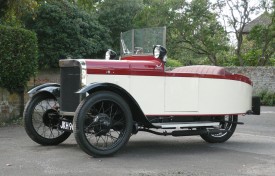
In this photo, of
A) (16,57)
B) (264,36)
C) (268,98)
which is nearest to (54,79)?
(264,36)

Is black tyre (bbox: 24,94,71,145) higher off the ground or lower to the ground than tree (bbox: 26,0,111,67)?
lower

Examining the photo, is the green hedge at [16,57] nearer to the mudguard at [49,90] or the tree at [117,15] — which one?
the mudguard at [49,90]

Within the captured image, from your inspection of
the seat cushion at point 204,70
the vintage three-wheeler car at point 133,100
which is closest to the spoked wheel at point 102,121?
the vintage three-wheeler car at point 133,100

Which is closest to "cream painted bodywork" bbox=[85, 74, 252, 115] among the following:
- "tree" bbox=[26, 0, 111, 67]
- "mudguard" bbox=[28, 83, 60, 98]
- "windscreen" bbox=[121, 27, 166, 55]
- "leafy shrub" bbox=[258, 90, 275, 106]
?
"windscreen" bbox=[121, 27, 166, 55]

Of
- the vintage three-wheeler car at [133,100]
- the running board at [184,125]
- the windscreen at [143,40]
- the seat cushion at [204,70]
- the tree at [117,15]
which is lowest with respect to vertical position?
the running board at [184,125]

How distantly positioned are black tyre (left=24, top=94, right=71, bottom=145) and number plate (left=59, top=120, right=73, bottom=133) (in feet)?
1.29

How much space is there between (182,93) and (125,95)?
3.75ft

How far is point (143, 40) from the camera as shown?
859 cm

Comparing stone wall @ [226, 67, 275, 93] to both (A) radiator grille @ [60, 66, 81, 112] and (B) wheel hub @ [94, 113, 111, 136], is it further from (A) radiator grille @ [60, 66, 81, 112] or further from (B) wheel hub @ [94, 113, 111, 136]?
(B) wheel hub @ [94, 113, 111, 136]

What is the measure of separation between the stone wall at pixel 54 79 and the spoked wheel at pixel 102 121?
5.85m

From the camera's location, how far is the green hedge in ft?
38.9

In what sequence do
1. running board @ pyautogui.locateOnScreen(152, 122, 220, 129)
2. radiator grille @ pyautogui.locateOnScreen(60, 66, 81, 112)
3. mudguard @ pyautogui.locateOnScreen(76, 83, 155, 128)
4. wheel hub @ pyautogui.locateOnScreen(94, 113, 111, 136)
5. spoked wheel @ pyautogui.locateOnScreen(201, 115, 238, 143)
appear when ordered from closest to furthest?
mudguard @ pyautogui.locateOnScreen(76, 83, 155, 128)
wheel hub @ pyautogui.locateOnScreen(94, 113, 111, 136)
radiator grille @ pyautogui.locateOnScreen(60, 66, 81, 112)
running board @ pyautogui.locateOnScreen(152, 122, 220, 129)
spoked wheel @ pyautogui.locateOnScreen(201, 115, 238, 143)

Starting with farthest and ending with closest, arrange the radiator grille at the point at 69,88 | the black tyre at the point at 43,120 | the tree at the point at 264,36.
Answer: the tree at the point at 264,36
the black tyre at the point at 43,120
the radiator grille at the point at 69,88

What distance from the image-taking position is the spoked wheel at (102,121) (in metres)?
6.85
